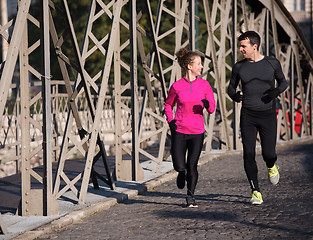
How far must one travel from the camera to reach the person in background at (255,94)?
761cm

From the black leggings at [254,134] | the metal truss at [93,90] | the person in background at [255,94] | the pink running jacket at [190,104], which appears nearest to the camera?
the metal truss at [93,90]

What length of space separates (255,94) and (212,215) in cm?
146

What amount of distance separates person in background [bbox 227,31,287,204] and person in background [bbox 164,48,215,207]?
0.38 meters

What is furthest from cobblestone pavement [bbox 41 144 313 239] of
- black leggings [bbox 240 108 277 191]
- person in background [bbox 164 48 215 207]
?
person in background [bbox 164 48 215 207]

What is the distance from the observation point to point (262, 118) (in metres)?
7.71

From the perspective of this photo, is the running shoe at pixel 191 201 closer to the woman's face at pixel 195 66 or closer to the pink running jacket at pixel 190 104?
the pink running jacket at pixel 190 104

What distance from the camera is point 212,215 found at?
720 cm

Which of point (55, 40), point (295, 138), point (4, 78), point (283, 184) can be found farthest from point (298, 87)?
point (4, 78)

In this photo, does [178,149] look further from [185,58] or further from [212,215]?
[185,58]

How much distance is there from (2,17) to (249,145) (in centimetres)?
2733

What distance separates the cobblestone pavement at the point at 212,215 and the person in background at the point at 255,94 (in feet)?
1.66

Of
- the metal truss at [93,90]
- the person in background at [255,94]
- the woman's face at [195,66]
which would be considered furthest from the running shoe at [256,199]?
the metal truss at [93,90]

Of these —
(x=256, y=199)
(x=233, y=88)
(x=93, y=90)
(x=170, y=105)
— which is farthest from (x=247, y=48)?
(x=93, y=90)

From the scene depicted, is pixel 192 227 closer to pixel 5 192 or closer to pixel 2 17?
pixel 5 192
